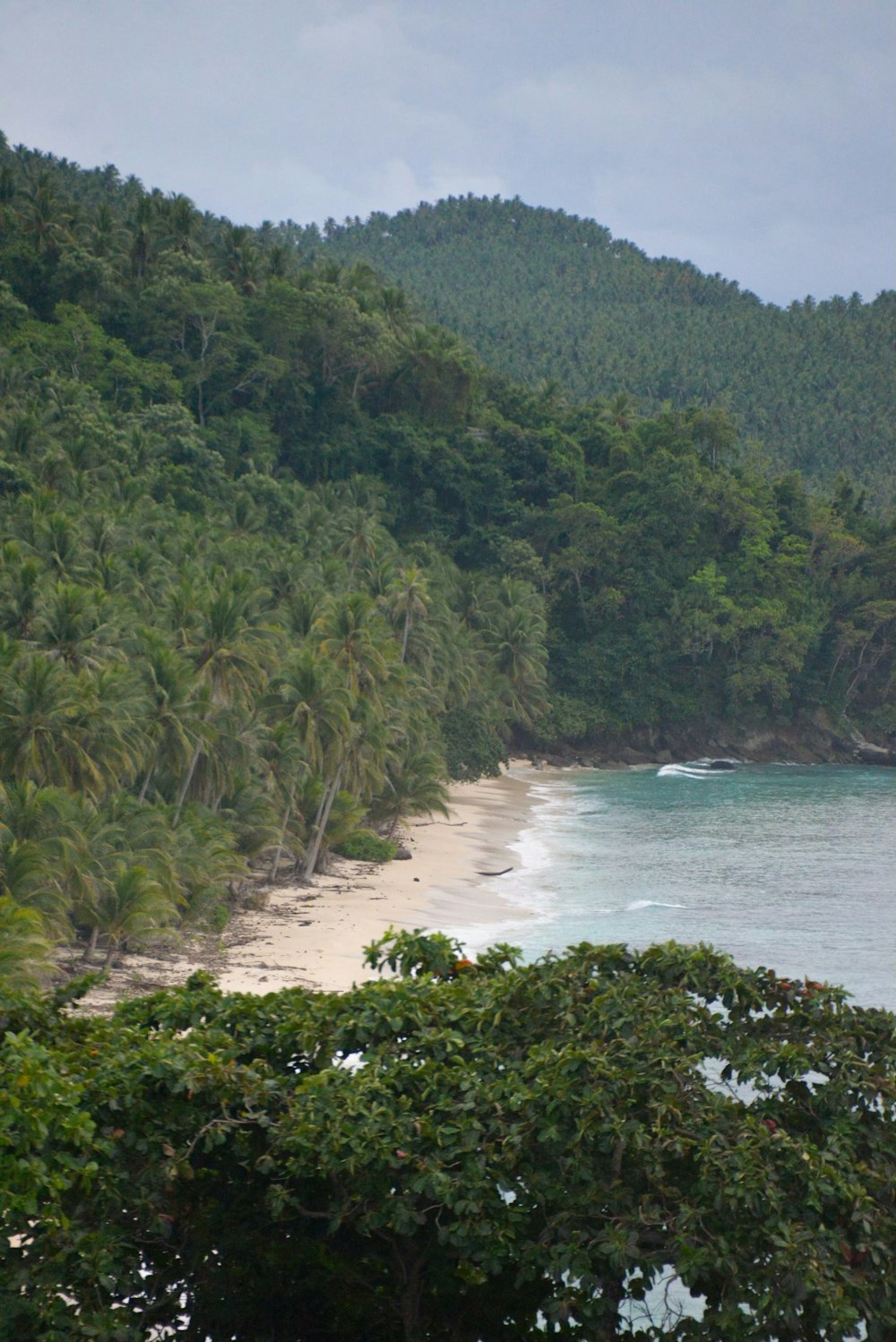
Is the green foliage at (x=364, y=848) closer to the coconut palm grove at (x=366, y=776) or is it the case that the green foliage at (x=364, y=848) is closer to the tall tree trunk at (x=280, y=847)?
the coconut palm grove at (x=366, y=776)

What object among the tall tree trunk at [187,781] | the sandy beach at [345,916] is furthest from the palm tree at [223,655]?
the sandy beach at [345,916]

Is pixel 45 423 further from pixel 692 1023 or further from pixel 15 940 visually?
pixel 692 1023

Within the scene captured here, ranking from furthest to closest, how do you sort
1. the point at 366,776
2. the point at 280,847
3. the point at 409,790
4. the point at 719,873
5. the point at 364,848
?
the point at 409,790, the point at 719,873, the point at 364,848, the point at 366,776, the point at 280,847

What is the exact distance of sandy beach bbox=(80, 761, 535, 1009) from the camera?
87.8 feet

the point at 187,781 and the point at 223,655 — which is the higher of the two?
the point at 223,655

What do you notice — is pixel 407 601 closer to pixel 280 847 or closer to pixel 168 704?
pixel 280 847

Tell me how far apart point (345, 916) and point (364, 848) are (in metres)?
9.23

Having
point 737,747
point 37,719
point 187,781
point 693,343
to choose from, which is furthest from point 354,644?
point 693,343

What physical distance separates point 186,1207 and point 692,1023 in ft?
12.1

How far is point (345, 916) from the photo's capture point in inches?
1367

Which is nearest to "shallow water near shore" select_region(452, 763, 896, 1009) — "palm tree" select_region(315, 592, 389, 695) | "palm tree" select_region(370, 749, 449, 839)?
"palm tree" select_region(370, 749, 449, 839)

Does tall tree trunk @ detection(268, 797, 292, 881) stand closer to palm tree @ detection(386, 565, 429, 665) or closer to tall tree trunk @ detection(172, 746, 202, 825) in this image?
tall tree trunk @ detection(172, 746, 202, 825)

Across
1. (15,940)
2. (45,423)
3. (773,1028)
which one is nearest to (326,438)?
(45,423)

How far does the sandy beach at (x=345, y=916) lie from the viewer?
26766 millimetres
